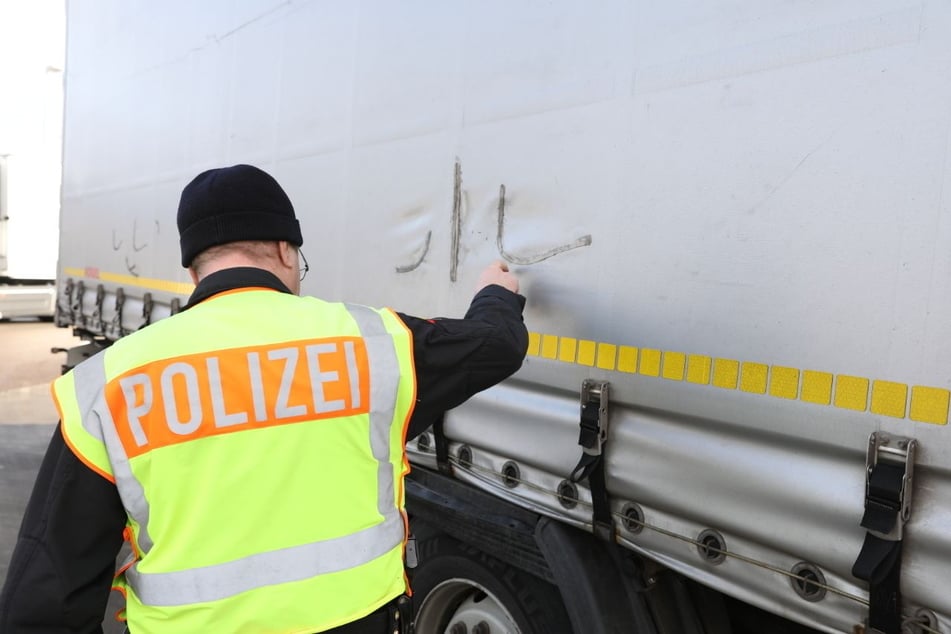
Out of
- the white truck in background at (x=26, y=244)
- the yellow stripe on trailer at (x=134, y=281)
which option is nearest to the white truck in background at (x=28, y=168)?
the white truck in background at (x=26, y=244)

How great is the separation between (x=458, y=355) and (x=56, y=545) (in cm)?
84

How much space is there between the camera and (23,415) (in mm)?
8055

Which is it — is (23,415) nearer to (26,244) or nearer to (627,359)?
(26,244)

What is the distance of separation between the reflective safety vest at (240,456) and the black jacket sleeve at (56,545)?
0.15 feet

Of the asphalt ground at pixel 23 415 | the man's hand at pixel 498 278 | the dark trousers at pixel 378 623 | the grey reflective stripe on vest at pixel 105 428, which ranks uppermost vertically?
the man's hand at pixel 498 278

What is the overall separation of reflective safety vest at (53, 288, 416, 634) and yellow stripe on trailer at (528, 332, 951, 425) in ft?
2.05

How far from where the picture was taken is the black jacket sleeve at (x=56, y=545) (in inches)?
55.6

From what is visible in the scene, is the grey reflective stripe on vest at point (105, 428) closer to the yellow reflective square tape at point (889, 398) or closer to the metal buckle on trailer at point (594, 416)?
the metal buckle on trailer at point (594, 416)

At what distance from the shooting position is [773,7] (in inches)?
62.8

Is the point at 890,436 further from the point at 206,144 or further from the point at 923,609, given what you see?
the point at 206,144

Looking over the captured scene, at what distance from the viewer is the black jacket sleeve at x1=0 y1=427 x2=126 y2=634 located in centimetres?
141

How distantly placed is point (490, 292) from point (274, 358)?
63 cm

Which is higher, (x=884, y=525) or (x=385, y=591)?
(x=884, y=525)

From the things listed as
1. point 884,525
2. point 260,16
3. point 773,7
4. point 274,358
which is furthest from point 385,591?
point 260,16
